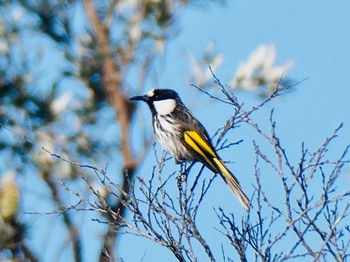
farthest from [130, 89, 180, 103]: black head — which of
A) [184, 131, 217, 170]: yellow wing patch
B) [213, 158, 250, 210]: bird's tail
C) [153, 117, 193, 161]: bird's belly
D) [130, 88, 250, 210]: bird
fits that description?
[213, 158, 250, 210]: bird's tail

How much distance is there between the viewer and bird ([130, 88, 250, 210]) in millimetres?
6207

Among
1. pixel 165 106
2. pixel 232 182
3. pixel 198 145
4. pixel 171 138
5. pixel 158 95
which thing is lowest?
pixel 232 182

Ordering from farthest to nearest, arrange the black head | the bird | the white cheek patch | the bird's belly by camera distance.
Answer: the black head, the white cheek patch, the bird's belly, the bird

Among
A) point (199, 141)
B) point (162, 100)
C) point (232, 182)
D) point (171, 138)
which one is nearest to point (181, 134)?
point (171, 138)

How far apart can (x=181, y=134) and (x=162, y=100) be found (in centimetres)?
51

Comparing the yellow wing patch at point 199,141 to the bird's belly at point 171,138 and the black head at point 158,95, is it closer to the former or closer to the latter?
the bird's belly at point 171,138

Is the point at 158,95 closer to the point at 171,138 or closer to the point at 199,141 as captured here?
the point at 171,138

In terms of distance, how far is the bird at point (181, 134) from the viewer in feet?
20.4

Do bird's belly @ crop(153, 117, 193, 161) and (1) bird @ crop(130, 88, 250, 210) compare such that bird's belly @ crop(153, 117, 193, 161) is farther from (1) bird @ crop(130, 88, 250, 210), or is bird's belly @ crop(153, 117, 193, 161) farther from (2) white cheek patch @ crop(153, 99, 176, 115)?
(2) white cheek patch @ crop(153, 99, 176, 115)

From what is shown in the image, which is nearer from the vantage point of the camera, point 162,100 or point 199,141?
point 199,141

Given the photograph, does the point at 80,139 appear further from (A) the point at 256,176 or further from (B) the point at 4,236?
(A) the point at 256,176

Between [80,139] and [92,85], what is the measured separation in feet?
1.59

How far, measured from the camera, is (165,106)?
7.13m

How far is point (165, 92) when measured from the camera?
7328 millimetres
